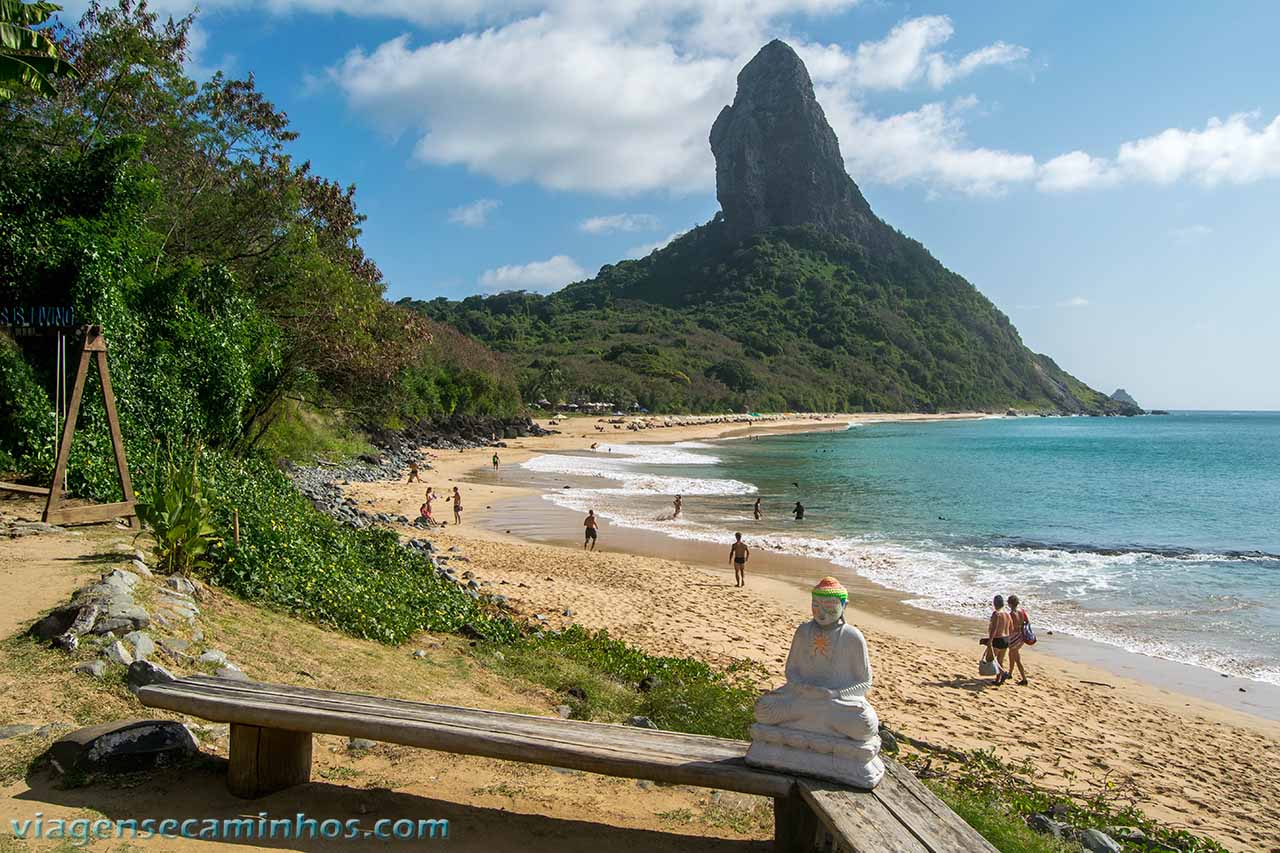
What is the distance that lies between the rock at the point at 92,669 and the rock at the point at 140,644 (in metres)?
0.23

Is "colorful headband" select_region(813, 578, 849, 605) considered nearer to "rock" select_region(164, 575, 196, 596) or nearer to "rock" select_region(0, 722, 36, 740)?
"rock" select_region(0, 722, 36, 740)

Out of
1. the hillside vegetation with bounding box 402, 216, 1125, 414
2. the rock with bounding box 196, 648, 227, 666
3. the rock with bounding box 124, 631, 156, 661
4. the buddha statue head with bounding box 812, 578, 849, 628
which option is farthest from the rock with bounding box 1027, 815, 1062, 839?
the hillside vegetation with bounding box 402, 216, 1125, 414

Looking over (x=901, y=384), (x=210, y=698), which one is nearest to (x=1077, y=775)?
(x=210, y=698)

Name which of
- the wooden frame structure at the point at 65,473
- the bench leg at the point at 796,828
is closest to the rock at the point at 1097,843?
the bench leg at the point at 796,828

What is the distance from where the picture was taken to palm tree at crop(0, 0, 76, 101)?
10.1m

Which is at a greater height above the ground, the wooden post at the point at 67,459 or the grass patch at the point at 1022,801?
the wooden post at the point at 67,459

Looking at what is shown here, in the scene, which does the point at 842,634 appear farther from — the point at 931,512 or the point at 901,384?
the point at 901,384

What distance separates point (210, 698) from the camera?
418cm

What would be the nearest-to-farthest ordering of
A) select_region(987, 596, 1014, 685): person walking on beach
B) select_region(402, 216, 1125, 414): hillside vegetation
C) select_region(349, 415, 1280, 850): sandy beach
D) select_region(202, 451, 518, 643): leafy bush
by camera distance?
select_region(349, 415, 1280, 850): sandy beach
select_region(202, 451, 518, 643): leafy bush
select_region(987, 596, 1014, 685): person walking on beach
select_region(402, 216, 1125, 414): hillside vegetation

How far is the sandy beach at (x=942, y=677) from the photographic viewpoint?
25.7 feet

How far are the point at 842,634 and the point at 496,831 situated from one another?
7.07 ft

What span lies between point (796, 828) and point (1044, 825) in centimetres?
298

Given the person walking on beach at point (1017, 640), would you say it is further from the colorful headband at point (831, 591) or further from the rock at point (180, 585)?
the rock at point (180, 585)

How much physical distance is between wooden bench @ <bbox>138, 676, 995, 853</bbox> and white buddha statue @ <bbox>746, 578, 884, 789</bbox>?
3.4 inches
